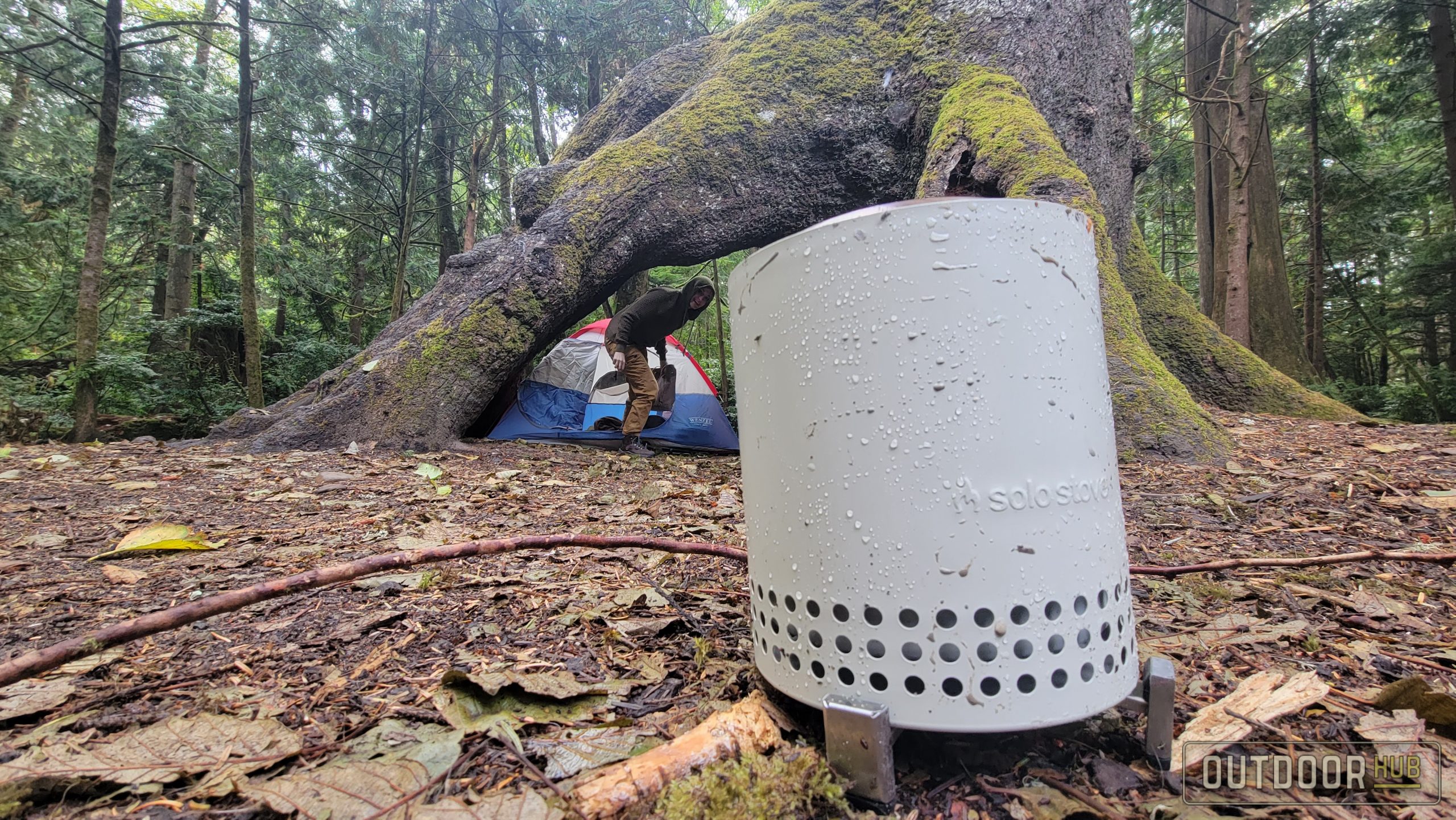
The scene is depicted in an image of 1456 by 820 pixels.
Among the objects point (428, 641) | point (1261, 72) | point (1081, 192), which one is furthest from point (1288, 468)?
point (1261, 72)

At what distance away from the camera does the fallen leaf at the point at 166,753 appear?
1.06 meters

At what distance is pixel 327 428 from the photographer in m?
5.37

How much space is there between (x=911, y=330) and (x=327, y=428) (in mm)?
5664

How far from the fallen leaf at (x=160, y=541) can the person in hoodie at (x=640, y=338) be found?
4119mm

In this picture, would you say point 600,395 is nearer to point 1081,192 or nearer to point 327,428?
point 327,428

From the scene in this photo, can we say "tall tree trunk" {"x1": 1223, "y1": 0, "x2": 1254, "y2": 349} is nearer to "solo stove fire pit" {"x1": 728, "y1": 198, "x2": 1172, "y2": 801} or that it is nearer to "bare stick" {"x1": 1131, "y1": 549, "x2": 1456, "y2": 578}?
"bare stick" {"x1": 1131, "y1": 549, "x2": 1456, "y2": 578}

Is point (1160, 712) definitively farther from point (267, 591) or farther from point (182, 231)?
point (182, 231)

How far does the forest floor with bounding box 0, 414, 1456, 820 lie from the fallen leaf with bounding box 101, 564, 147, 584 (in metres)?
0.01

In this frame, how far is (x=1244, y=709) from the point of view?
1236 millimetres

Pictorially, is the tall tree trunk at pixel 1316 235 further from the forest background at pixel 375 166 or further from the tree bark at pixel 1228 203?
the tree bark at pixel 1228 203

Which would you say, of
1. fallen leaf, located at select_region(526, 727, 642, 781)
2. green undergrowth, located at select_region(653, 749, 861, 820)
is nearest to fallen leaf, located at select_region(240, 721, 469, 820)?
fallen leaf, located at select_region(526, 727, 642, 781)

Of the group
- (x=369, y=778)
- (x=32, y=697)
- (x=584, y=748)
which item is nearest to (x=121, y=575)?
(x=32, y=697)

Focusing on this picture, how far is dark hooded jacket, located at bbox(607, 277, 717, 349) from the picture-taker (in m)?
6.73

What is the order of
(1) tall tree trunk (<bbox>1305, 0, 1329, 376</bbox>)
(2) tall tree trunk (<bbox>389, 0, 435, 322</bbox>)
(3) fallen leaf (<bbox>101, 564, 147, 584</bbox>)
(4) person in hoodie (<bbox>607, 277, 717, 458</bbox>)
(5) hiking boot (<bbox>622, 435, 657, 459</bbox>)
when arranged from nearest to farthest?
(3) fallen leaf (<bbox>101, 564, 147, 584</bbox>)
(5) hiking boot (<bbox>622, 435, 657, 459</bbox>)
(4) person in hoodie (<bbox>607, 277, 717, 458</bbox>)
(2) tall tree trunk (<bbox>389, 0, 435, 322</bbox>)
(1) tall tree trunk (<bbox>1305, 0, 1329, 376</bbox>)
